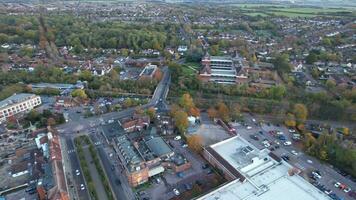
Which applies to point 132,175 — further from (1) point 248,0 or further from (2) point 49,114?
(1) point 248,0

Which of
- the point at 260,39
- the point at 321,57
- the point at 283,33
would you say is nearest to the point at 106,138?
the point at 321,57

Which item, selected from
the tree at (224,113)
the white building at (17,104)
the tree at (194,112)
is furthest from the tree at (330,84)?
the white building at (17,104)

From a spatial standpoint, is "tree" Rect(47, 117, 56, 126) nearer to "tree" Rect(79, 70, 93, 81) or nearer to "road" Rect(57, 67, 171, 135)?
"road" Rect(57, 67, 171, 135)

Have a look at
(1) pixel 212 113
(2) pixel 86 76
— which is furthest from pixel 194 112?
(2) pixel 86 76

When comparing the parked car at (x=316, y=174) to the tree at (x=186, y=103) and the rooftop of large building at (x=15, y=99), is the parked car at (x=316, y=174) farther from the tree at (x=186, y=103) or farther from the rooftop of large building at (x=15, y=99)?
the rooftop of large building at (x=15, y=99)

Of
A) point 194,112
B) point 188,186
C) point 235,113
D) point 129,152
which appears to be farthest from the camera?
point 194,112

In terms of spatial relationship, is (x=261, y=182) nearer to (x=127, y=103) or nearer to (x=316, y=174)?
(x=316, y=174)
